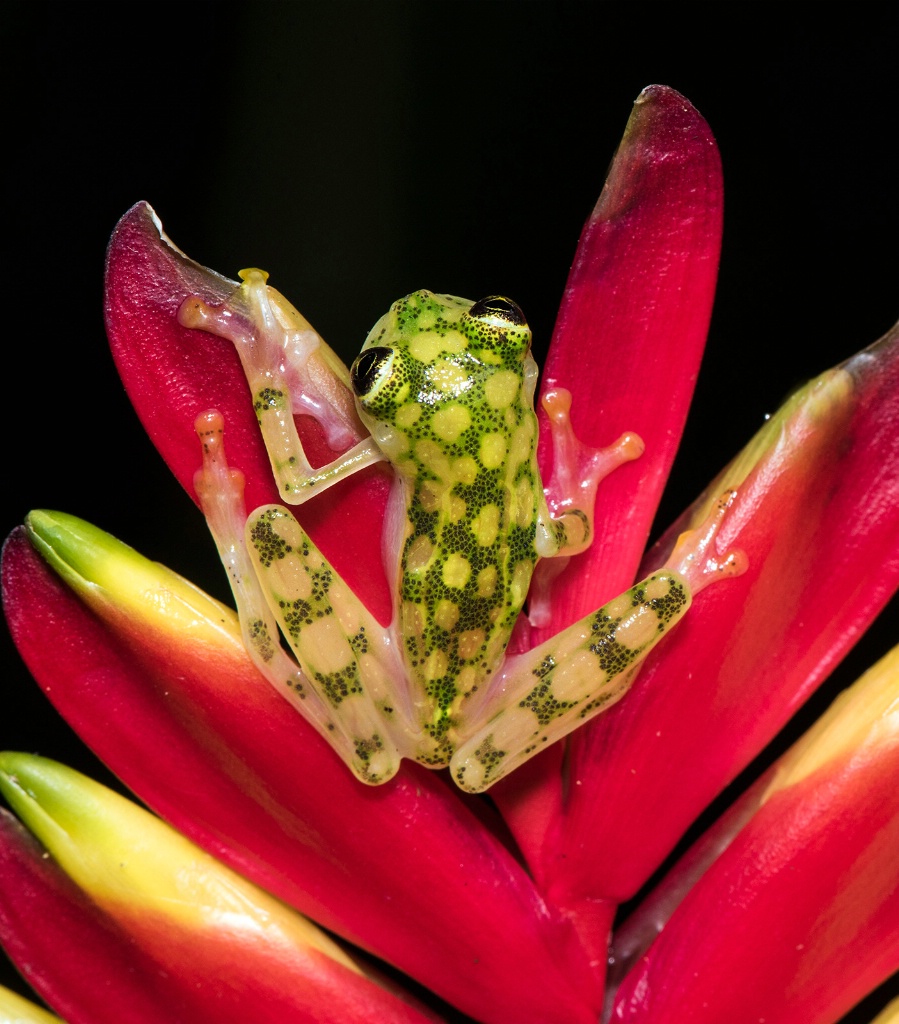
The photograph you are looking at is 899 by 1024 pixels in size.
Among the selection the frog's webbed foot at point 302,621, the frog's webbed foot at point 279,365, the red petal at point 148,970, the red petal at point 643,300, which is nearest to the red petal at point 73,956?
the red petal at point 148,970

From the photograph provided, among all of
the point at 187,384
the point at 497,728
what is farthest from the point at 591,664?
the point at 187,384

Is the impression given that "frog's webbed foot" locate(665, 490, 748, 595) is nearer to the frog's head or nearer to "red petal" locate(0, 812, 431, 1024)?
the frog's head

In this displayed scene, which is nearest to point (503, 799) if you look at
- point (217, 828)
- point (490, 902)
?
point (490, 902)

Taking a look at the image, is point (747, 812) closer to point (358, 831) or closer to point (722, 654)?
point (722, 654)

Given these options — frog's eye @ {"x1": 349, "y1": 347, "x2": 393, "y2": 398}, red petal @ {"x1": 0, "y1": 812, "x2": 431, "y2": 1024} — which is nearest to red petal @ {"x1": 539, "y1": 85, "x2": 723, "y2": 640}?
frog's eye @ {"x1": 349, "y1": 347, "x2": 393, "y2": 398}

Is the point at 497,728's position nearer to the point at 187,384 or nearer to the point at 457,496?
the point at 457,496

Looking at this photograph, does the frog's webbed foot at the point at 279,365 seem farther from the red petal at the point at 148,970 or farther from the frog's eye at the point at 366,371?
the red petal at the point at 148,970

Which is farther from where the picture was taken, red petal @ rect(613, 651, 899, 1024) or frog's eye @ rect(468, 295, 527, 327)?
frog's eye @ rect(468, 295, 527, 327)
